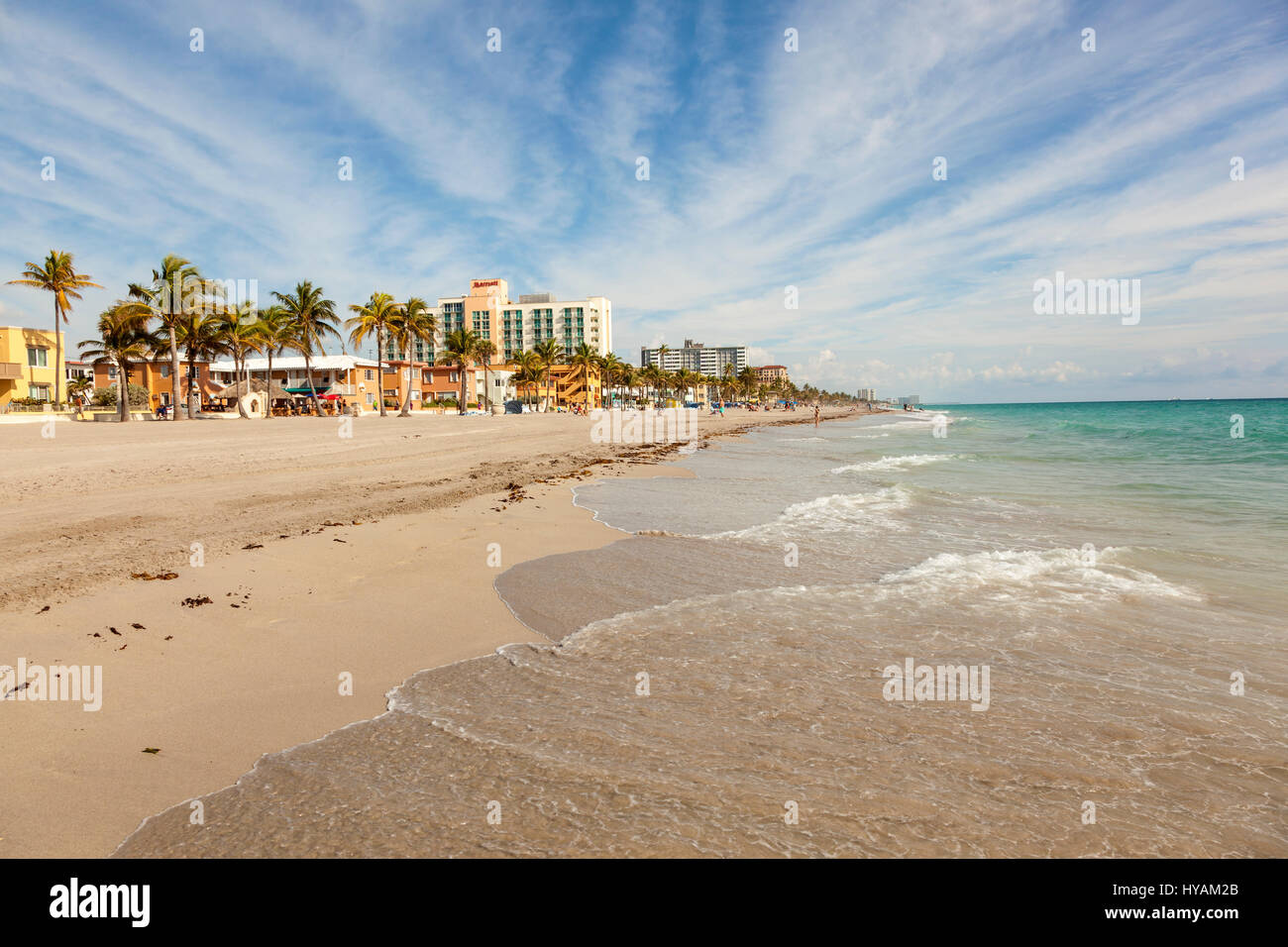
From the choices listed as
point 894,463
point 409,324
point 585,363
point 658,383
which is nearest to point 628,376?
point 658,383

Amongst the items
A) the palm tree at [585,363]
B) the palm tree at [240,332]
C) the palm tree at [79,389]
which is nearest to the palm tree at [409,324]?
the palm tree at [240,332]

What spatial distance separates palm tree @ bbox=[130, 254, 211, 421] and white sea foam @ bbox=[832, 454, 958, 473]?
4662cm

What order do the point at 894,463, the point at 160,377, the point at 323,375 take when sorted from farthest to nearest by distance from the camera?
the point at 160,377, the point at 323,375, the point at 894,463

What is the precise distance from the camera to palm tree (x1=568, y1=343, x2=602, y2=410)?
107375 millimetres

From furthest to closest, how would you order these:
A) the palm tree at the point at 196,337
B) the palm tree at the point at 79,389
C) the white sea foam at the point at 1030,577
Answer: the palm tree at the point at 79,389, the palm tree at the point at 196,337, the white sea foam at the point at 1030,577

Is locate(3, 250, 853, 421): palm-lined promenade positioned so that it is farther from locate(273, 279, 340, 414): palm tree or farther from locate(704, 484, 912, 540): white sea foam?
locate(704, 484, 912, 540): white sea foam

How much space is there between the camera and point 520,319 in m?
163

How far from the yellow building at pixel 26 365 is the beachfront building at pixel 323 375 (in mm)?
15643

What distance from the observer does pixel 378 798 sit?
302 centimetres

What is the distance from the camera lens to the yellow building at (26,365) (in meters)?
51.6

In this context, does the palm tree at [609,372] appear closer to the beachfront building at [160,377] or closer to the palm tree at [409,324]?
the palm tree at [409,324]

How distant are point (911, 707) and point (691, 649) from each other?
69.0 inches

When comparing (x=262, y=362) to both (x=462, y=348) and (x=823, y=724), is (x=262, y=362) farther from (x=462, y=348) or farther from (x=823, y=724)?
(x=823, y=724)

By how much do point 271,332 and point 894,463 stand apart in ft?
193
